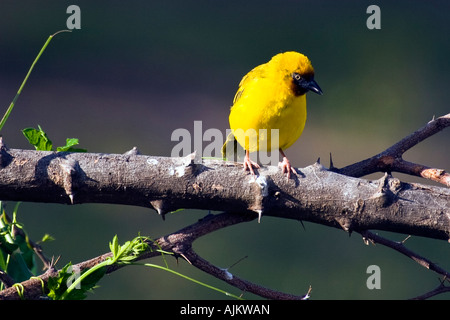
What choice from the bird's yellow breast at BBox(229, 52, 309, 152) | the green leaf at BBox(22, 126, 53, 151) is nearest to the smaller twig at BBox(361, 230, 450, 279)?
the bird's yellow breast at BBox(229, 52, 309, 152)

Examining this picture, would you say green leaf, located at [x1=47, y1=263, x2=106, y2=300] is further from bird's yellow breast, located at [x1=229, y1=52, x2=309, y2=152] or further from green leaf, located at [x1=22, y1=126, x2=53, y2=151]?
bird's yellow breast, located at [x1=229, y1=52, x2=309, y2=152]

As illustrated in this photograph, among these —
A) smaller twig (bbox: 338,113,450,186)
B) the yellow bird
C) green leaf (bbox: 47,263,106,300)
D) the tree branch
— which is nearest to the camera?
green leaf (bbox: 47,263,106,300)

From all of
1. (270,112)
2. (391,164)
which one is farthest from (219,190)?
(270,112)

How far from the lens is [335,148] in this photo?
8688mm

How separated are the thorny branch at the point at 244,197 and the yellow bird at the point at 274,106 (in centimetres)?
88

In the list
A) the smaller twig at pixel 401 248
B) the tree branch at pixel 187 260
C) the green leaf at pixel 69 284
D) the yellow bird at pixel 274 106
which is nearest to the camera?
the green leaf at pixel 69 284

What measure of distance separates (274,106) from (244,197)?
3.63 ft

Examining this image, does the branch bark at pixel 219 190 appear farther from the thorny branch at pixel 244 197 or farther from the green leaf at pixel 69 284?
the green leaf at pixel 69 284

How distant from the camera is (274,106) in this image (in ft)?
10.3

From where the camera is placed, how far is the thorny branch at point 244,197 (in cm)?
206

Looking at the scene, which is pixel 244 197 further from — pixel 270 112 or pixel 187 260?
pixel 270 112

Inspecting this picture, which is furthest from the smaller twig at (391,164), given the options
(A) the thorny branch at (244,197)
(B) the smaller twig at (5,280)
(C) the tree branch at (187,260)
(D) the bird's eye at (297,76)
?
(B) the smaller twig at (5,280)

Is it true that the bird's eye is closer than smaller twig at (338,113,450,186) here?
No

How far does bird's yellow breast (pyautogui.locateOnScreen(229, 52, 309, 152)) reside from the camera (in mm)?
3129
